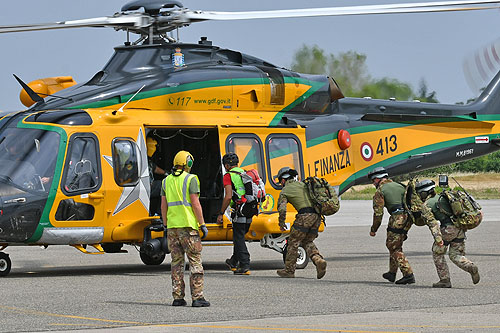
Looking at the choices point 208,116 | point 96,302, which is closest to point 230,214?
point 208,116

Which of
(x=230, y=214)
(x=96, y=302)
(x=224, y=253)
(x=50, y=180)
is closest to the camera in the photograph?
(x=96, y=302)

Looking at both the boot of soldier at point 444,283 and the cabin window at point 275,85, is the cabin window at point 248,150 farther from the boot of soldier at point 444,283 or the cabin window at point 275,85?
the boot of soldier at point 444,283

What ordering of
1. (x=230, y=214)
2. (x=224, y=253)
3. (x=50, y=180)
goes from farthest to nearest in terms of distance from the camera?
1. (x=224, y=253)
2. (x=230, y=214)
3. (x=50, y=180)

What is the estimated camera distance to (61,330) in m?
8.33

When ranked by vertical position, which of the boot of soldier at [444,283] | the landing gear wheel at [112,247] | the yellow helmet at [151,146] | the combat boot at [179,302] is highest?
the yellow helmet at [151,146]

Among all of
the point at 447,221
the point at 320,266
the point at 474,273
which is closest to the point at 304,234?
the point at 320,266

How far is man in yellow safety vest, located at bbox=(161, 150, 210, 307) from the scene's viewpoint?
Answer: 10023 millimetres

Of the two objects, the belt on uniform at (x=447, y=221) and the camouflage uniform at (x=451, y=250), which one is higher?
the belt on uniform at (x=447, y=221)

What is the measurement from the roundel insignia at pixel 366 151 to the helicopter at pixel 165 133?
0.03m

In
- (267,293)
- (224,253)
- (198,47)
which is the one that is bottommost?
(224,253)

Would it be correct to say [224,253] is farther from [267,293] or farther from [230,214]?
[267,293]

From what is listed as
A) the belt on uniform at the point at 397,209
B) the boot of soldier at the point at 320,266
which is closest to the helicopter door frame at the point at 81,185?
the boot of soldier at the point at 320,266

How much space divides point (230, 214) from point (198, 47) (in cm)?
287

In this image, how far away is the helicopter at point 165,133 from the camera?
1310cm
